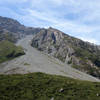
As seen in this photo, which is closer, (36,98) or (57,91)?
(36,98)

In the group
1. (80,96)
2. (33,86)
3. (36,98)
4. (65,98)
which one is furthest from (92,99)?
(33,86)

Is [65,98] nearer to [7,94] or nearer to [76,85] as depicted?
[76,85]

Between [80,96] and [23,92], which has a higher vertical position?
[80,96]

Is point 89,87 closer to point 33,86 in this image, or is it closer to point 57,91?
point 57,91

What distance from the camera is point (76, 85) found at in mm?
83875

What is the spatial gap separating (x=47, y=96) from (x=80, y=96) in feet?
54.3

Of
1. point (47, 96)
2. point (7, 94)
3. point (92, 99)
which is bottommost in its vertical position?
point (7, 94)

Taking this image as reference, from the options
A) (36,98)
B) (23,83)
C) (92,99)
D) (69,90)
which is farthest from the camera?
(23,83)

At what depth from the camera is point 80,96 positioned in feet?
231

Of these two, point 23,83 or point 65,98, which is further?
point 23,83

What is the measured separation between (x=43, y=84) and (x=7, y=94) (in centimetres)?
2209

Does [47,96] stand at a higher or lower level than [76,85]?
lower

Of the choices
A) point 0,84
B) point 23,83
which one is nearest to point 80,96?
point 23,83

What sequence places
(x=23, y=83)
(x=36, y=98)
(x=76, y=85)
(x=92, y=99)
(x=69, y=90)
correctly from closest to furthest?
(x=92, y=99), (x=36, y=98), (x=69, y=90), (x=76, y=85), (x=23, y=83)
